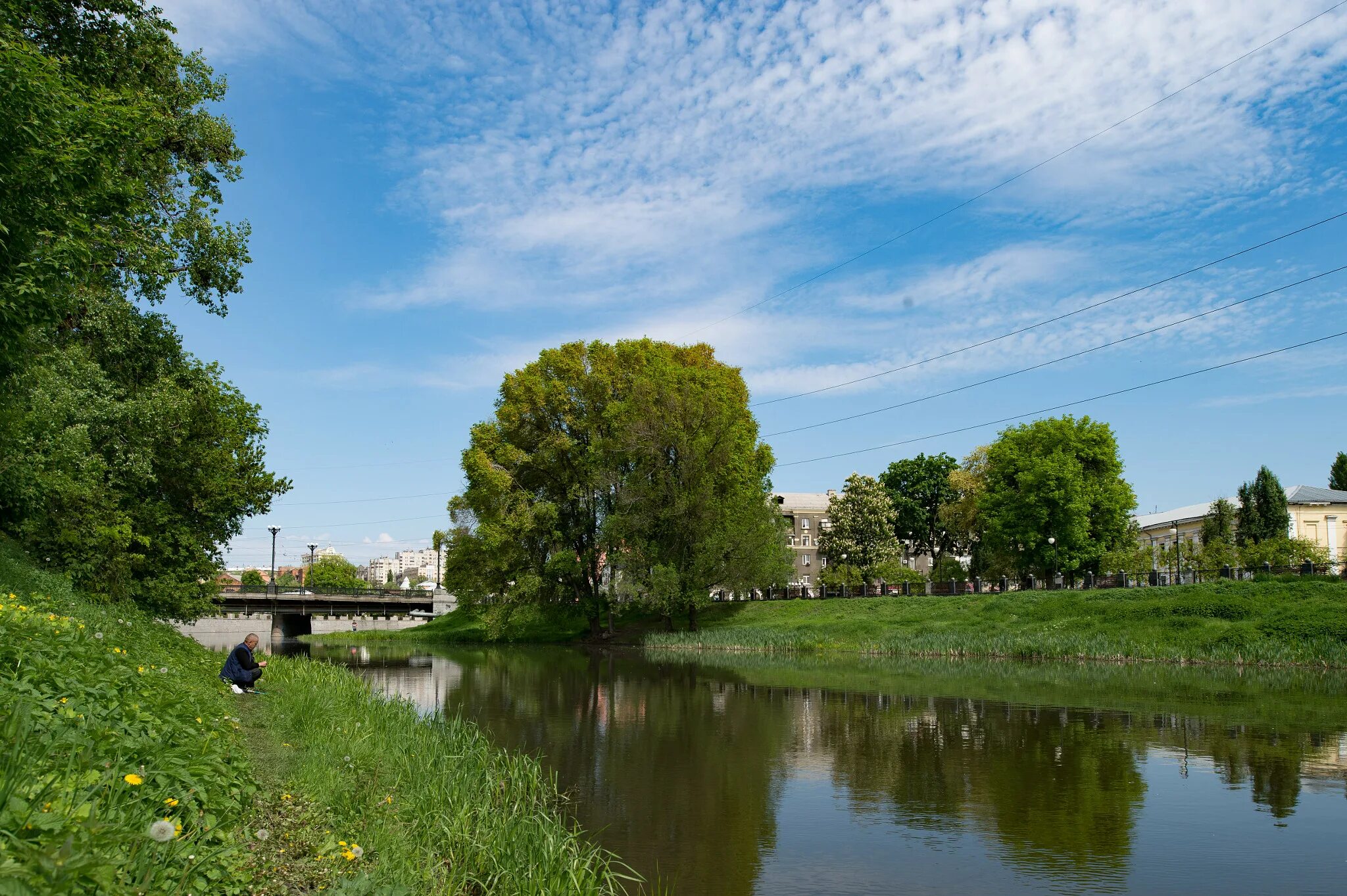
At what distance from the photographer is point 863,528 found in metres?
87.2

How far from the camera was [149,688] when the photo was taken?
357 inches

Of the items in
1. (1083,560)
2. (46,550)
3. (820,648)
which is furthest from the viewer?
(1083,560)

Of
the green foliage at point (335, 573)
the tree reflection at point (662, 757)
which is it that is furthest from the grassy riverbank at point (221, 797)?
the green foliage at point (335, 573)

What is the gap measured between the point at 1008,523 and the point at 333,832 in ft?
213

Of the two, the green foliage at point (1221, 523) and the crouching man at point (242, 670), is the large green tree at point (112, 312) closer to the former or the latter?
the crouching man at point (242, 670)

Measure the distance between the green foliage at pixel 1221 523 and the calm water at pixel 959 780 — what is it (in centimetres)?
4941

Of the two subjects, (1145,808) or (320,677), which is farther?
(320,677)

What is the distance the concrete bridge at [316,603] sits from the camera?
259ft

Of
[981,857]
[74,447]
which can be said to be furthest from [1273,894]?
[74,447]

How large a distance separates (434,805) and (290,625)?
3565 inches

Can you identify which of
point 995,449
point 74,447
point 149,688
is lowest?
point 149,688

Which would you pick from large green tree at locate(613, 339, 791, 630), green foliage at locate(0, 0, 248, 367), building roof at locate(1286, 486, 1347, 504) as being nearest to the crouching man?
green foliage at locate(0, 0, 248, 367)

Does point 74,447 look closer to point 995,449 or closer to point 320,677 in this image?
point 320,677

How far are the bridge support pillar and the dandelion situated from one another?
8869 cm
